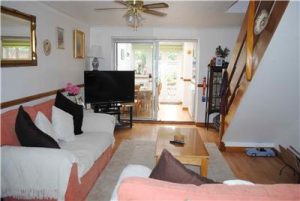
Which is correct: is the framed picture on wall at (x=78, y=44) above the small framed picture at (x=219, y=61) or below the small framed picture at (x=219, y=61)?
above

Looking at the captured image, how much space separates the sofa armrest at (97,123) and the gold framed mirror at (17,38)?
3.36ft

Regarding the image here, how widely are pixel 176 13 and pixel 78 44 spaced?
2.07 m

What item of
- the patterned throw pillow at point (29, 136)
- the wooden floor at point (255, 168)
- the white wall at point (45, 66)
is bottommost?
the wooden floor at point (255, 168)

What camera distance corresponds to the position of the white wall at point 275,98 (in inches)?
83.5

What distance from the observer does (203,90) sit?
5.76m

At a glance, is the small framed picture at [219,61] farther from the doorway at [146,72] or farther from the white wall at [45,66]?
the white wall at [45,66]

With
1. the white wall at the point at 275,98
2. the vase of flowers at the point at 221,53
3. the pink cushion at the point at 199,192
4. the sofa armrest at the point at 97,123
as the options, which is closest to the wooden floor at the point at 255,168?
the white wall at the point at 275,98

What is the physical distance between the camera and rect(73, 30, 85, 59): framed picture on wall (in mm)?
4682

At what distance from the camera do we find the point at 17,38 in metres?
2.91

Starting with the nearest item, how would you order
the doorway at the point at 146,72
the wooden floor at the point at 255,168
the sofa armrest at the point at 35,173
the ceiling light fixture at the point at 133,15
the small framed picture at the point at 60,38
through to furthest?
the sofa armrest at the point at 35,173 < the ceiling light fixture at the point at 133,15 < the wooden floor at the point at 255,168 < the small framed picture at the point at 60,38 < the doorway at the point at 146,72

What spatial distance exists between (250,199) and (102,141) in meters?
2.33

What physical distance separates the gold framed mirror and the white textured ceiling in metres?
0.57

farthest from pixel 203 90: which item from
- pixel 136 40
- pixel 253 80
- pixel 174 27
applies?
pixel 253 80

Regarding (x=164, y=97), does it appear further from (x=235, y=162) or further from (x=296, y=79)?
(x=296, y=79)
